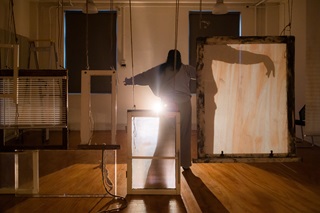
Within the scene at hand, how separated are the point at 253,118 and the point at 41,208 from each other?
1853mm

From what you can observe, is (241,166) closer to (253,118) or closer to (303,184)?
(303,184)

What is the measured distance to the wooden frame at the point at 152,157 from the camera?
138 inches

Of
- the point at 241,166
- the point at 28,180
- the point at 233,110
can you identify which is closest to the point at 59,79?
the point at 28,180

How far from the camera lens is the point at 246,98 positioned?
3172 mm

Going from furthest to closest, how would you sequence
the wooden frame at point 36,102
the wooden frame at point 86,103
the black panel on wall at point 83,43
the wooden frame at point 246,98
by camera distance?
the black panel on wall at point 83,43
the wooden frame at point 36,102
the wooden frame at point 86,103
the wooden frame at point 246,98

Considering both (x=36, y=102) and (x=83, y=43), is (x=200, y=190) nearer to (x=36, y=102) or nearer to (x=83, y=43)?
(x=36, y=102)

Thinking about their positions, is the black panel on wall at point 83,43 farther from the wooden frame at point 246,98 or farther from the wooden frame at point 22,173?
the wooden frame at point 246,98

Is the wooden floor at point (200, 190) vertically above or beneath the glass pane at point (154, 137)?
beneath

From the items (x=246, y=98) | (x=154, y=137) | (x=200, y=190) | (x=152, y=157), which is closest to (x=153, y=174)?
(x=152, y=157)

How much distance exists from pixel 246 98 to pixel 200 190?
1061 mm

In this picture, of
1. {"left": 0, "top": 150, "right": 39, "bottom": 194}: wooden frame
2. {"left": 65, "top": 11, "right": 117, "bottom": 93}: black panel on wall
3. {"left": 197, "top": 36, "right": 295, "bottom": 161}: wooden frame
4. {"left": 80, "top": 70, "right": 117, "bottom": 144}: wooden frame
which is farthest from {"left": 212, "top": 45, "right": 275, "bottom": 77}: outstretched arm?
{"left": 65, "top": 11, "right": 117, "bottom": 93}: black panel on wall

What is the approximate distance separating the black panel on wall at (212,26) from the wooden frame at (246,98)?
5040mm

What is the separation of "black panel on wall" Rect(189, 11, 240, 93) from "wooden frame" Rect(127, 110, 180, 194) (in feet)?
15.6

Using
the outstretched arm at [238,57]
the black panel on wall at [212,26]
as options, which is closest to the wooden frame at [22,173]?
the outstretched arm at [238,57]
